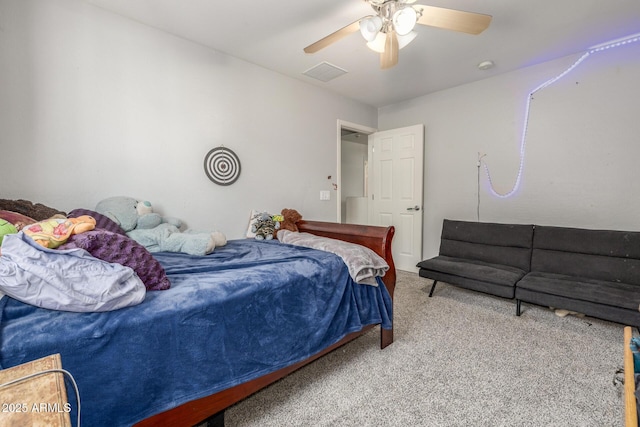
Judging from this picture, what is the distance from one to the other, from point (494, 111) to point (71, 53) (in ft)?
13.0

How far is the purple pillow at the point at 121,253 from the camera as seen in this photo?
1.12 metres

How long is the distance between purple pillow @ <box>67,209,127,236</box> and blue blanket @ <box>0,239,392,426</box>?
A: 0.38m

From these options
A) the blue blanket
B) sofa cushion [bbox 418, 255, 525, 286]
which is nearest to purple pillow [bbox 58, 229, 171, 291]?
the blue blanket

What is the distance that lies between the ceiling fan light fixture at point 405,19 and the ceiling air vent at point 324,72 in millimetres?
1371

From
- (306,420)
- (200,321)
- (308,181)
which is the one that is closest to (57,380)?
(200,321)

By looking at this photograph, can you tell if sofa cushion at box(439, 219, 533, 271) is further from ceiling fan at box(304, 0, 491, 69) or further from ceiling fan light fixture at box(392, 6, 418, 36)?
ceiling fan light fixture at box(392, 6, 418, 36)

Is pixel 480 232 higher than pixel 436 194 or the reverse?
the reverse

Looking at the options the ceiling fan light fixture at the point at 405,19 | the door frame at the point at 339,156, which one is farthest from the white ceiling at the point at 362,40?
the door frame at the point at 339,156

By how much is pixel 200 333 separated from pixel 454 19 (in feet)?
7.01

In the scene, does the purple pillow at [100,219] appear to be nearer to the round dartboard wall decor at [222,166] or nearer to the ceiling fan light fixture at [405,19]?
the round dartboard wall decor at [222,166]

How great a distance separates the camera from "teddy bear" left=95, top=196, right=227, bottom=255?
1.99 meters

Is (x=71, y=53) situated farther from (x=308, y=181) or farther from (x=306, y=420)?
(x=306, y=420)

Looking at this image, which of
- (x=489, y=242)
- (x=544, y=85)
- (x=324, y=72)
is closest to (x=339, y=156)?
(x=324, y=72)

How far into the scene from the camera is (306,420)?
1.36 meters
